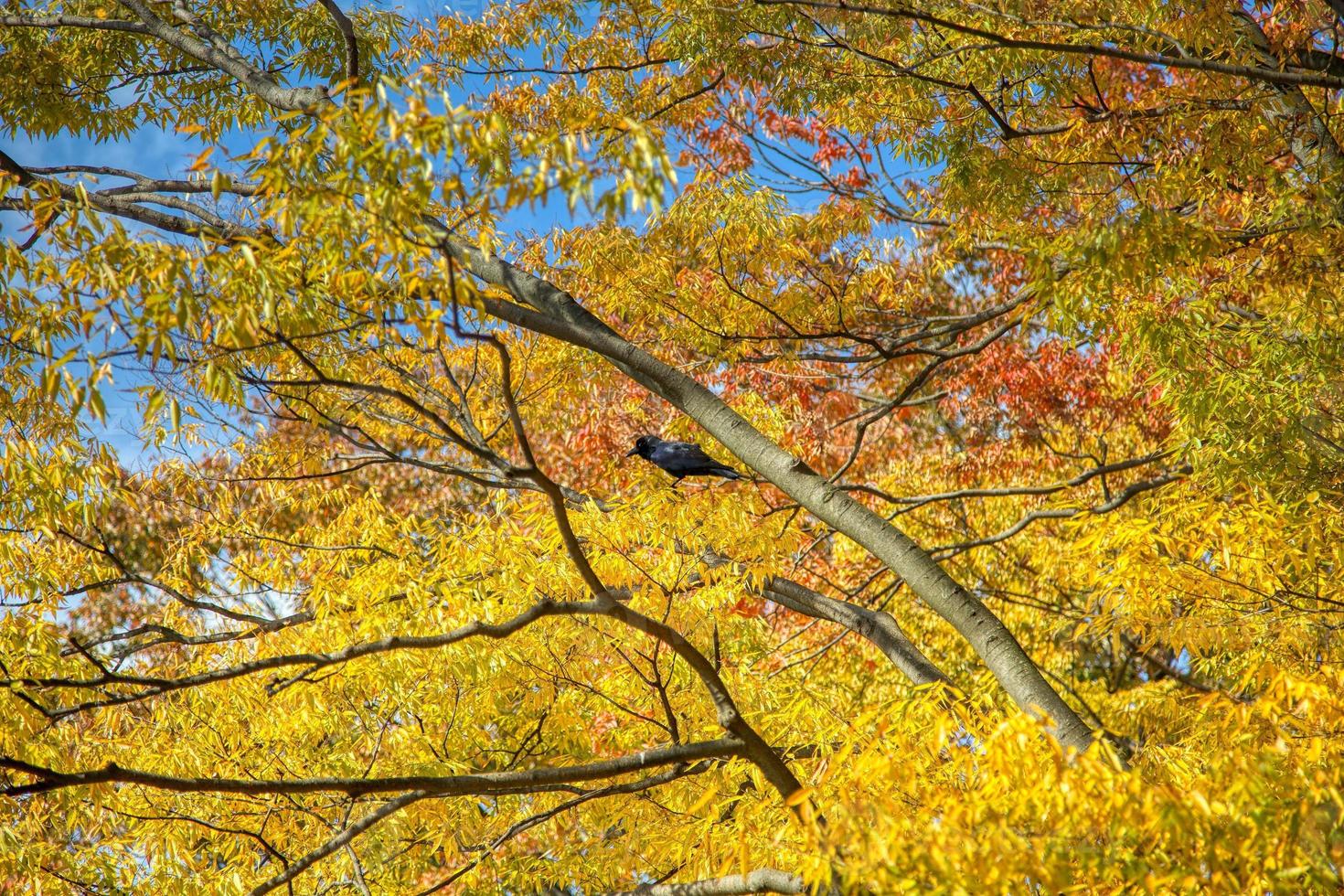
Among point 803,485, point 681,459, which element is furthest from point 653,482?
point 803,485

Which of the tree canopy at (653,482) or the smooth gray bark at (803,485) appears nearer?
the tree canopy at (653,482)

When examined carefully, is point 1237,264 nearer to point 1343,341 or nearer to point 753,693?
point 1343,341

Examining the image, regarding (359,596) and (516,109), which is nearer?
(359,596)

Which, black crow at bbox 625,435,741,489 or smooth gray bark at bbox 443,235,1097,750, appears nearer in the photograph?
smooth gray bark at bbox 443,235,1097,750

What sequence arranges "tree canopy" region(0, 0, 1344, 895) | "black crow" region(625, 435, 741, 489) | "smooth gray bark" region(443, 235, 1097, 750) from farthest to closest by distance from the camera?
"black crow" region(625, 435, 741, 489) < "smooth gray bark" region(443, 235, 1097, 750) < "tree canopy" region(0, 0, 1344, 895)

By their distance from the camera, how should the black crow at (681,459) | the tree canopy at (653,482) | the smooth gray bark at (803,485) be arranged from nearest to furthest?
1. the tree canopy at (653,482)
2. the smooth gray bark at (803,485)
3. the black crow at (681,459)

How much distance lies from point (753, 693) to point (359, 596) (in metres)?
2.12

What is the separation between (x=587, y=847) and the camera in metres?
5.62

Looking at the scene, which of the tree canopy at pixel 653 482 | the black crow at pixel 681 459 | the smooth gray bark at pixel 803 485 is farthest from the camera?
the black crow at pixel 681 459

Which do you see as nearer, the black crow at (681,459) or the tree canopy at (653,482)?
the tree canopy at (653,482)

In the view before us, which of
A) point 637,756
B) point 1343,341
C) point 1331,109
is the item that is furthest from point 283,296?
point 1331,109

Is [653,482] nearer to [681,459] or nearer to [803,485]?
[681,459]

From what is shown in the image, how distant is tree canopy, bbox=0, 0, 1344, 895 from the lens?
2643mm

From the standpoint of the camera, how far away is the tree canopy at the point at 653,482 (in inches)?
104
